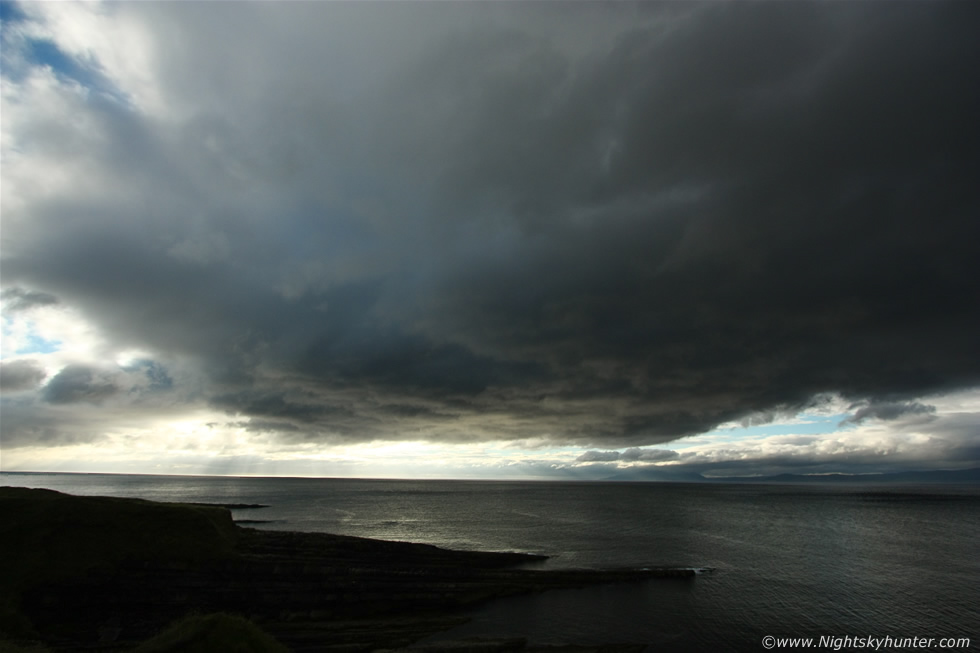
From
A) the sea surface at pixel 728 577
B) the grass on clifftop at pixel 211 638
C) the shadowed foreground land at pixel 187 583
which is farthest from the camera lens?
the sea surface at pixel 728 577

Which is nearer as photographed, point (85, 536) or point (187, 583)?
point (187, 583)

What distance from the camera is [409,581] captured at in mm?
51844

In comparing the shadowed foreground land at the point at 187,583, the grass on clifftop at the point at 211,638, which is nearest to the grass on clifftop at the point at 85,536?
the shadowed foreground land at the point at 187,583

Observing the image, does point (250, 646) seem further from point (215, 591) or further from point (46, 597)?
point (46, 597)

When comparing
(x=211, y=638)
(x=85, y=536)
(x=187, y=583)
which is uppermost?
(x=85, y=536)

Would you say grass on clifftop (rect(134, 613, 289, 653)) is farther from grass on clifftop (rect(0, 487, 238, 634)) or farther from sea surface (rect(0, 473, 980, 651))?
grass on clifftop (rect(0, 487, 238, 634))

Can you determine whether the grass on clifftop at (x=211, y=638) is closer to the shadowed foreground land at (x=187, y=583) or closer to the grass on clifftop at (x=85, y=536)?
the shadowed foreground land at (x=187, y=583)

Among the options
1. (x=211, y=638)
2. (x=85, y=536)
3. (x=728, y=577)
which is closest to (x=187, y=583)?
(x=85, y=536)

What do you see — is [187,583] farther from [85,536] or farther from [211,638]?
[211,638]

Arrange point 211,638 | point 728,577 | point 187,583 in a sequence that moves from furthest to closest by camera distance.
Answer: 1. point 728,577
2. point 187,583
3. point 211,638

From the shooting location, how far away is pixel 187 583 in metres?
45.7

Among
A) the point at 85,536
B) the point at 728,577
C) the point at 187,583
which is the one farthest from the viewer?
the point at 728,577

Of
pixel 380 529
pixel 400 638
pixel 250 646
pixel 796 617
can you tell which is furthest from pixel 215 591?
pixel 380 529

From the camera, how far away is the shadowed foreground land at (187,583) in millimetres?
39938
